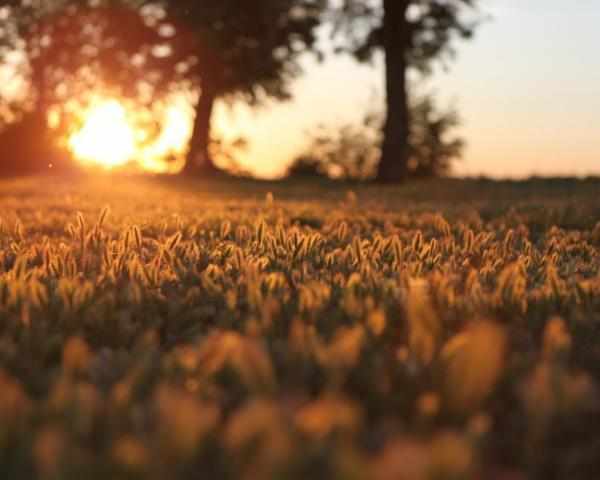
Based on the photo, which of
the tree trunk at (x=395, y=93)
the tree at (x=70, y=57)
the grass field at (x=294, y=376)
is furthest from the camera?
the tree at (x=70, y=57)

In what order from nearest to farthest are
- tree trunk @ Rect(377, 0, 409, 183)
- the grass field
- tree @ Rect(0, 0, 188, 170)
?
the grass field < tree trunk @ Rect(377, 0, 409, 183) < tree @ Rect(0, 0, 188, 170)

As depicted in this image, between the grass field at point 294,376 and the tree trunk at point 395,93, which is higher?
the tree trunk at point 395,93

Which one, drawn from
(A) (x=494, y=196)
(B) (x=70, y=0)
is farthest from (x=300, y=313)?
(B) (x=70, y=0)

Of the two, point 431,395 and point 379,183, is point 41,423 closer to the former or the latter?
point 431,395

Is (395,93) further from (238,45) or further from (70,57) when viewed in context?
(70,57)

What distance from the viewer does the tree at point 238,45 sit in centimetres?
2595

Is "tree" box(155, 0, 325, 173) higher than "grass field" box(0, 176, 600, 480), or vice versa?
"tree" box(155, 0, 325, 173)

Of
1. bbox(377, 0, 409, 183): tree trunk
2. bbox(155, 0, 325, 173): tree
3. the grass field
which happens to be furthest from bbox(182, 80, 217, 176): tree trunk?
the grass field

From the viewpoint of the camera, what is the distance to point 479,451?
5.24ft

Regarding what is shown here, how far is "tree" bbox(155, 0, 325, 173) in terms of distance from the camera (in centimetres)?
2595

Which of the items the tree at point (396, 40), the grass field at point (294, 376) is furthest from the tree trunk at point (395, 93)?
the grass field at point (294, 376)

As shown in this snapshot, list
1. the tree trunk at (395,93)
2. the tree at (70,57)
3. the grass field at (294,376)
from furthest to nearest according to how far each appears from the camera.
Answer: the tree at (70,57), the tree trunk at (395,93), the grass field at (294,376)

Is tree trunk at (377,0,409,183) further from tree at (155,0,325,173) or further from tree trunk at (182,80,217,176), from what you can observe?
tree trunk at (182,80,217,176)

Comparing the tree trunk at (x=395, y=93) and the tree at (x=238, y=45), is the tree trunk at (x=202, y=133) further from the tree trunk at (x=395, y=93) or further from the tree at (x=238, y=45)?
the tree trunk at (x=395, y=93)
